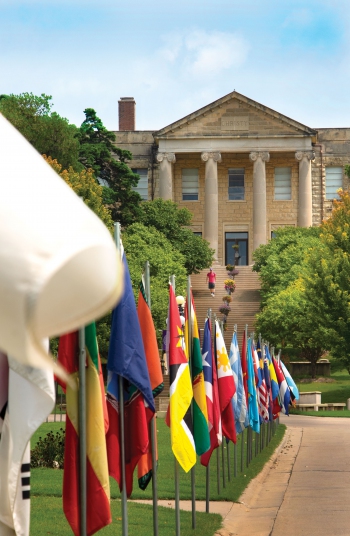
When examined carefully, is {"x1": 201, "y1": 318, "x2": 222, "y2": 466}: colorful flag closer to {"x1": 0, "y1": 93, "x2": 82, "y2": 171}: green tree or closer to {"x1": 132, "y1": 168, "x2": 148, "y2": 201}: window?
{"x1": 0, "y1": 93, "x2": 82, "y2": 171}: green tree

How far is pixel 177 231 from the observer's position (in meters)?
60.6

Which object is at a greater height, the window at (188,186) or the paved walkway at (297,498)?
the window at (188,186)

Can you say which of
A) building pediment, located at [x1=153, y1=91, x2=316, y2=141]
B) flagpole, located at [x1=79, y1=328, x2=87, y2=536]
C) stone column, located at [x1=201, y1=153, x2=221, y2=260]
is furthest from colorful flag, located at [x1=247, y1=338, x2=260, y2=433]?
building pediment, located at [x1=153, y1=91, x2=316, y2=141]

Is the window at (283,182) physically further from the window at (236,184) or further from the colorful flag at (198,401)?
the colorful flag at (198,401)

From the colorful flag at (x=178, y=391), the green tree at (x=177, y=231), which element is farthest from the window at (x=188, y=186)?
the colorful flag at (x=178, y=391)

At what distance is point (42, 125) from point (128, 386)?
→ 42.1m

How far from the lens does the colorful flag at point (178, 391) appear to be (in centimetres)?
1061

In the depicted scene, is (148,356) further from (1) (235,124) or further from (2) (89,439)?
(1) (235,124)

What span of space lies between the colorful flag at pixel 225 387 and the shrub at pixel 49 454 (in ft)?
10.9

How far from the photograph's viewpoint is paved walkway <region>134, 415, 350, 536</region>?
12.3 metres

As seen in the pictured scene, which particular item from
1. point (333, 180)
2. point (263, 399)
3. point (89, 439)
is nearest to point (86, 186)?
point (263, 399)

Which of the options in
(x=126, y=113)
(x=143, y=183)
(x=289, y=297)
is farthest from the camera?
(x=126, y=113)

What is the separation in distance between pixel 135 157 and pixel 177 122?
20.8 feet

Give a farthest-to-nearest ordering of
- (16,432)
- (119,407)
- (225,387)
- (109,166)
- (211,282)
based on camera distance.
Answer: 1. (211,282)
2. (109,166)
3. (225,387)
4. (119,407)
5. (16,432)
